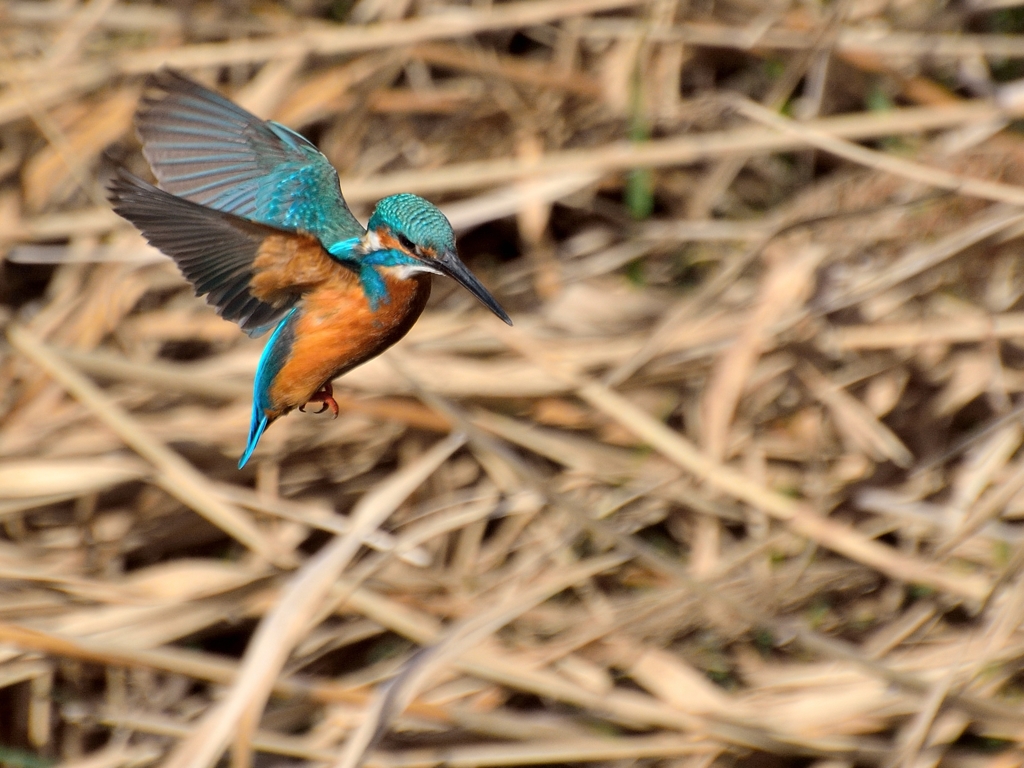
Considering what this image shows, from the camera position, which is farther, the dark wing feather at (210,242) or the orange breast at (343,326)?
the orange breast at (343,326)

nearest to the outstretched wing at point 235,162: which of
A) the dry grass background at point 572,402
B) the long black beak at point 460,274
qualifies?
the long black beak at point 460,274

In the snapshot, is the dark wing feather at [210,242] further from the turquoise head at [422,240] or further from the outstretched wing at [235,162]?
the outstretched wing at [235,162]

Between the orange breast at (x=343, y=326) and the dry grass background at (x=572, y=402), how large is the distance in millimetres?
865

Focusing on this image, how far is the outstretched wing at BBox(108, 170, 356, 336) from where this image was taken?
3.14 feet

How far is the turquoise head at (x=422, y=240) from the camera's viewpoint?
3.20 feet

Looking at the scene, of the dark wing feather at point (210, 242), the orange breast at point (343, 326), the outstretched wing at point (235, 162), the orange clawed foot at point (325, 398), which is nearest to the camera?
the dark wing feather at point (210, 242)

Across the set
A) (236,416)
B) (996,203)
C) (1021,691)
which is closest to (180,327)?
(236,416)

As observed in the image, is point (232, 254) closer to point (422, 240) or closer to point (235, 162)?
point (422, 240)

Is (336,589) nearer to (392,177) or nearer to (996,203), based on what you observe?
(392,177)

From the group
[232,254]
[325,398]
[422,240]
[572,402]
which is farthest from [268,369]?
[572,402]

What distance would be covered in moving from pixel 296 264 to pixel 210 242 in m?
0.07

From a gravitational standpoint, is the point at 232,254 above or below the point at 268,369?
above

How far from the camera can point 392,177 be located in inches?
92.5

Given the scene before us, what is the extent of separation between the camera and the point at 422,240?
38.9 inches
